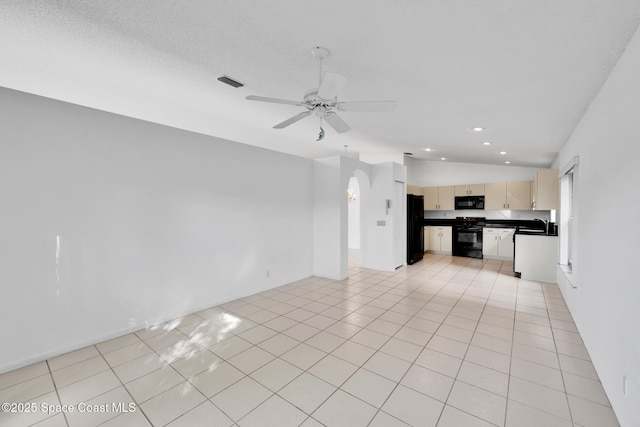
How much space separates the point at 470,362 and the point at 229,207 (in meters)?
3.56

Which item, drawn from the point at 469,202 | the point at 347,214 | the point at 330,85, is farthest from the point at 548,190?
the point at 330,85

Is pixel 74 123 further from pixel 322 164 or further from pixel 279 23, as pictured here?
pixel 322 164

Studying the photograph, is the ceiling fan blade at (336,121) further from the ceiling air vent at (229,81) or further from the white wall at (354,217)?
the white wall at (354,217)

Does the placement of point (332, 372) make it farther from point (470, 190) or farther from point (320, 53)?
point (470, 190)

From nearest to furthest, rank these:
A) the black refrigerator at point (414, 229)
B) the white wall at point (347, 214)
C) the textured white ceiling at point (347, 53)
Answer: the textured white ceiling at point (347, 53)
the white wall at point (347, 214)
the black refrigerator at point (414, 229)

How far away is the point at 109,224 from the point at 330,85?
9.25ft

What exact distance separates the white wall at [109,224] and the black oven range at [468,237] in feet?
19.2

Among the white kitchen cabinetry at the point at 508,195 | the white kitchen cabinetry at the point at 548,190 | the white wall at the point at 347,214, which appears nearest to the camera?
the white kitchen cabinetry at the point at 548,190

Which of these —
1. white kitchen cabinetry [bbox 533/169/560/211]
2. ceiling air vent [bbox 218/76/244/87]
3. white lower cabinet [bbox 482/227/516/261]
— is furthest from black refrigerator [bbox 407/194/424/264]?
ceiling air vent [bbox 218/76/244/87]

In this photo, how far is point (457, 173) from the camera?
8.07m

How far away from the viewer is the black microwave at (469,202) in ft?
24.4

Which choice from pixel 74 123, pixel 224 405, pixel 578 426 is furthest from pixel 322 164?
pixel 578 426

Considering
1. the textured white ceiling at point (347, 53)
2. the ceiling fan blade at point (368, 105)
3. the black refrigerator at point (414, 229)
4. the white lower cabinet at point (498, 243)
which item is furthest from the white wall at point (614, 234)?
the white lower cabinet at point (498, 243)

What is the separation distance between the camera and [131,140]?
3.17 meters
